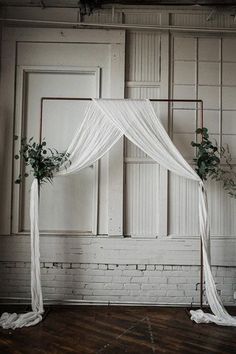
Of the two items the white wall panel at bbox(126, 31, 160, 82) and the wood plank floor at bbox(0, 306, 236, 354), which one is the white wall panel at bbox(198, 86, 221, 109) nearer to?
the white wall panel at bbox(126, 31, 160, 82)

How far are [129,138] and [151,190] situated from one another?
0.75m

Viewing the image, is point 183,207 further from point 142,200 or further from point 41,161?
point 41,161

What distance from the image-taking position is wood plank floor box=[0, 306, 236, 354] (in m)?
2.39

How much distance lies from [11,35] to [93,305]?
3.31m

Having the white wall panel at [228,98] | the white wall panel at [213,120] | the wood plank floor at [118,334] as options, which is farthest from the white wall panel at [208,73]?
the wood plank floor at [118,334]

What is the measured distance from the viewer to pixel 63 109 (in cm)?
353

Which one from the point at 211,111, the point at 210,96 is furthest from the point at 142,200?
the point at 210,96

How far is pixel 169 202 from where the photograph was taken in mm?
3473

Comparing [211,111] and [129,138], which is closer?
[129,138]

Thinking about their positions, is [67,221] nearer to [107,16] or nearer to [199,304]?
[199,304]

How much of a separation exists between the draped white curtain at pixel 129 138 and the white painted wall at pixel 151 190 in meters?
0.37

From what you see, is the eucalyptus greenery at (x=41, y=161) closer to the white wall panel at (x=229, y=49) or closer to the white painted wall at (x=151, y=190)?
the white painted wall at (x=151, y=190)

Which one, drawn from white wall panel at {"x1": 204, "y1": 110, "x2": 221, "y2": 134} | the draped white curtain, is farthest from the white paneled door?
white wall panel at {"x1": 204, "y1": 110, "x2": 221, "y2": 134}

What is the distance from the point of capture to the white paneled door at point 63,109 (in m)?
3.47
